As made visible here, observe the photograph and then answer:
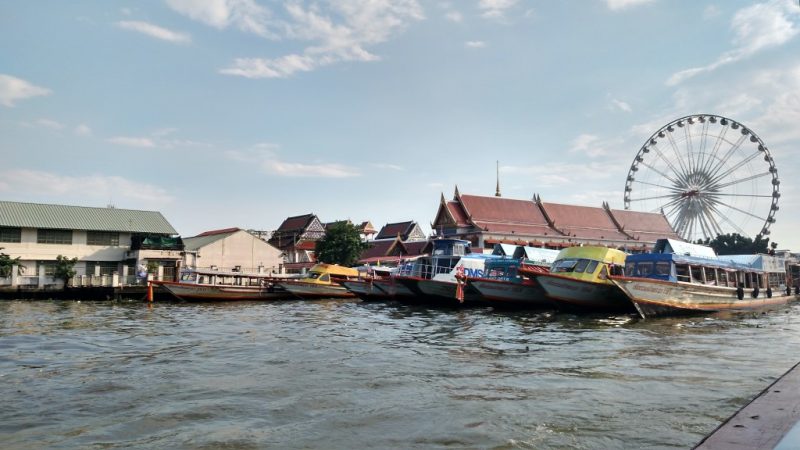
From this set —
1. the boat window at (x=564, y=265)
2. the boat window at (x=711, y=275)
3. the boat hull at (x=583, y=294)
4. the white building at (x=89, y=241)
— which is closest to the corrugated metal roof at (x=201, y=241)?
the white building at (x=89, y=241)

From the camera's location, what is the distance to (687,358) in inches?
488

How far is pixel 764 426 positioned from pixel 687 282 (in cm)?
2090

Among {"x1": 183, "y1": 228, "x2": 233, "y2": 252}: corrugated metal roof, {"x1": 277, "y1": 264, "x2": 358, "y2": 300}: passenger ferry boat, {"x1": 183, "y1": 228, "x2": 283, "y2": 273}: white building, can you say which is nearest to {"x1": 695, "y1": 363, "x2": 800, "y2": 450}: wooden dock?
{"x1": 277, "y1": 264, "x2": 358, "y2": 300}: passenger ferry boat

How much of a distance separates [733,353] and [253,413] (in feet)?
37.4

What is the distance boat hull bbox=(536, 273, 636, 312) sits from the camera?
2300 centimetres

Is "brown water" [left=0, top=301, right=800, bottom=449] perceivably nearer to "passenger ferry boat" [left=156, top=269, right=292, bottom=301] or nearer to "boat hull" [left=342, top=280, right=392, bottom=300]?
"passenger ferry boat" [left=156, top=269, right=292, bottom=301]

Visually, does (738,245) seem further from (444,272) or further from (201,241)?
(201,241)

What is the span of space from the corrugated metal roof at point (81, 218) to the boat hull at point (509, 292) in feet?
95.8

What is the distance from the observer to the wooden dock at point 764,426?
4.21 meters

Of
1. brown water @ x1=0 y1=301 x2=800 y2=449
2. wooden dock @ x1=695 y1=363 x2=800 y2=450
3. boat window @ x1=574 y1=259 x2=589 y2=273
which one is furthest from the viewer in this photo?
boat window @ x1=574 y1=259 x2=589 y2=273

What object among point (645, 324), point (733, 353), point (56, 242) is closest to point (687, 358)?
point (733, 353)

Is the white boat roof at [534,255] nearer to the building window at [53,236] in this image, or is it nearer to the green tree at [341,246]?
the green tree at [341,246]

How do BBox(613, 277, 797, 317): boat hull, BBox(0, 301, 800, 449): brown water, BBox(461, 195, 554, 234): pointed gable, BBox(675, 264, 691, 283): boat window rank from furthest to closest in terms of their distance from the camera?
BBox(461, 195, 554, 234): pointed gable < BBox(675, 264, 691, 283): boat window < BBox(613, 277, 797, 317): boat hull < BBox(0, 301, 800, 449): brown water

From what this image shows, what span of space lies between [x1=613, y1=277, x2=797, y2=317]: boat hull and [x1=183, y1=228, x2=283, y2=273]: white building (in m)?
34.7
